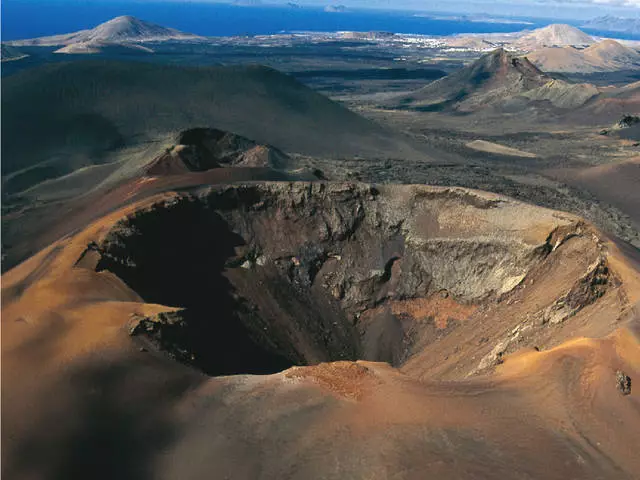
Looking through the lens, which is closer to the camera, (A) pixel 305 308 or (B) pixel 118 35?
(A) pixel 305 308

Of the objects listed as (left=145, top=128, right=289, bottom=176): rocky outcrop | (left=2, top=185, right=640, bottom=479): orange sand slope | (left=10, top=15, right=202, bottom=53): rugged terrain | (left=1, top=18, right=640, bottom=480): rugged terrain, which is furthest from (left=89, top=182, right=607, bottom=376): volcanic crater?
(left=10, top=15, right=202, bottom=53): rugged terrain

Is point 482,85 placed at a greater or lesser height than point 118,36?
lesser

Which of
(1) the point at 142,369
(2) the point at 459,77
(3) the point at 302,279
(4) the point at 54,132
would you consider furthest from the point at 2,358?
(2) the point at 459,77

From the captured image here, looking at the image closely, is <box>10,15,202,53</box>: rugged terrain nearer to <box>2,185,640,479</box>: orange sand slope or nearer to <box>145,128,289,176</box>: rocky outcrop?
<box>145,128,289,176</box>: rocky outcrop

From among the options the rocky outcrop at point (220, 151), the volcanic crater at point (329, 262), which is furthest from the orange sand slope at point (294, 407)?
A: the rocky outcrop at point (220, 151)

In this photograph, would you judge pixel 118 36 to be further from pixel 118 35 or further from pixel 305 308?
pixel 305 308

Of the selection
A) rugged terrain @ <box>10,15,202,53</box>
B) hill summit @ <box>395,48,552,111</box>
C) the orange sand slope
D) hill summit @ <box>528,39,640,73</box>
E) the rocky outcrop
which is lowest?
the orange sand slope

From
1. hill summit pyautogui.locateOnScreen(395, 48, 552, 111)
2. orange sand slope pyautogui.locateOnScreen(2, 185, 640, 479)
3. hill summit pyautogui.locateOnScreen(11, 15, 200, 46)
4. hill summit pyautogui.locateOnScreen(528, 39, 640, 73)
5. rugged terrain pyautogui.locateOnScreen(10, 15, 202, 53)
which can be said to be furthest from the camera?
hill summit pyautogui.locateOnScreen(11, 15, 200, 46)

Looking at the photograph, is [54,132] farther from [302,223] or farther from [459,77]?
[459,77]

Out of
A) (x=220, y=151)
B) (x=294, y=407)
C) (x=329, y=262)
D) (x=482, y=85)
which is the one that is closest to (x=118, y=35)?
(x=482, y=85)
